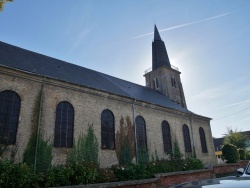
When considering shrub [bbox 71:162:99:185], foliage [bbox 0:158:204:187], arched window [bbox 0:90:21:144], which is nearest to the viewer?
foliage [bbox 0:158:204:187]

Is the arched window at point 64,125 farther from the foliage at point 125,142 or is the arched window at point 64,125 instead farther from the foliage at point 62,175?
the foliage at point 62,175

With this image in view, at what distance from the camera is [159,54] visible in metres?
32.6

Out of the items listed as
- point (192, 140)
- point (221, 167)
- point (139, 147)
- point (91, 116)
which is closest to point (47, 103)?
point (91, 116)

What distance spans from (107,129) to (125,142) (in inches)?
71.5

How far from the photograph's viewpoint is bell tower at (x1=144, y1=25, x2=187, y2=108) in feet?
96.3

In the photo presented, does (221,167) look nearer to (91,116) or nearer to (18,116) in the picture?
(91,116)

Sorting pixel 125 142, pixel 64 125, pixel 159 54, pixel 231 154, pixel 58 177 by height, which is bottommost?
pixel 58 177

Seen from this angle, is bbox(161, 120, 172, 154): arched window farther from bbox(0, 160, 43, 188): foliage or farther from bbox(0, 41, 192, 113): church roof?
bbox(0, 160, 43, 188): foliage

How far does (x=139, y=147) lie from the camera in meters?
17.2

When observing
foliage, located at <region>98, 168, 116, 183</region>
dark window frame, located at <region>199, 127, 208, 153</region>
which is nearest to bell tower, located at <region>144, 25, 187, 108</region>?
dark window frame, located at <region>199, 127, 208, 153</region>

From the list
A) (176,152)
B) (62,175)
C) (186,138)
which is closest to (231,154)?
(186,138)

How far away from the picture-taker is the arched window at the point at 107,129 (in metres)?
15.5

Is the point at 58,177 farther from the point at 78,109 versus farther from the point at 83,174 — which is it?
the point at 78,109

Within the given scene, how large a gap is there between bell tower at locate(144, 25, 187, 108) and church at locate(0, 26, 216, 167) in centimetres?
620
